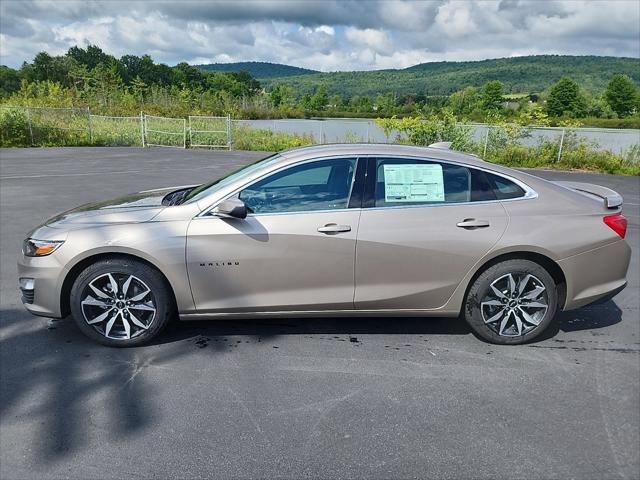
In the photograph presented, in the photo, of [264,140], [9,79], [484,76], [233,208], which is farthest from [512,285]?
[484,76]

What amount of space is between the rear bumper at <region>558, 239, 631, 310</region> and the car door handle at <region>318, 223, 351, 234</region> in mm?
1700

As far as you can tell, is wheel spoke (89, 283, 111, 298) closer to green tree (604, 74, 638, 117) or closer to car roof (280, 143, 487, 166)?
car roof (280, 143, 487, 166)

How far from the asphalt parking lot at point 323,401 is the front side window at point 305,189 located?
3.63ft

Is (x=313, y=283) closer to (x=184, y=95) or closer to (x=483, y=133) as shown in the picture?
(x=483, y=133)

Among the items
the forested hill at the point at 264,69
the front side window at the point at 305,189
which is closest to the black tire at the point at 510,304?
the front side window at the point at 305,189

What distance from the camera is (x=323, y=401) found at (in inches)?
120

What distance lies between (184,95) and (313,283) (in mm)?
38181

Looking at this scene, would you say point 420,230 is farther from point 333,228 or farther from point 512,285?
point 512,285

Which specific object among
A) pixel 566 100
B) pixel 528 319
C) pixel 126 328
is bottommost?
pixel 126 328

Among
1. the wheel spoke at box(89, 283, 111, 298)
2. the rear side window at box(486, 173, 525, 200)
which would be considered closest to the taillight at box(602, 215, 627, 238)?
the rear side window at box(486, 173, 525, 200)

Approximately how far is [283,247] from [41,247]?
6.00 feet

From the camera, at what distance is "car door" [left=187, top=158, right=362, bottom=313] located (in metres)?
3.52

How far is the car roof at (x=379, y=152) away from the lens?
3779mm

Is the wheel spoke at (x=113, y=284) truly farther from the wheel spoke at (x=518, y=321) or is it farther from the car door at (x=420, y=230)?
the wheel spoke at (x=518, y=321)
